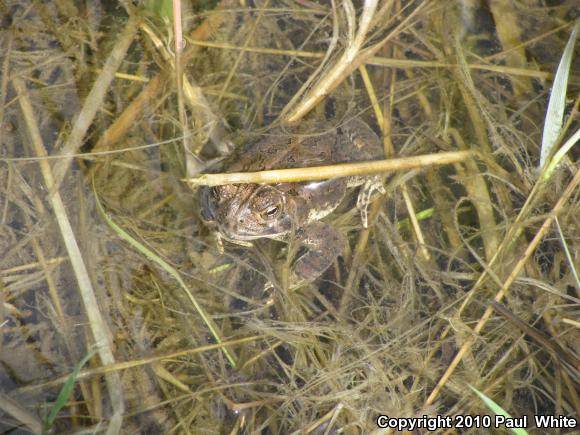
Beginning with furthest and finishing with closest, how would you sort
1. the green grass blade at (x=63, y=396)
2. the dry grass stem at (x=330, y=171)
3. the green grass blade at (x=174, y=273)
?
1. the green grass blade at (x=174, y=273)
2. the dry grass stem at (x=330, y=171)
3. the green grass blade at (x=63, y=396)

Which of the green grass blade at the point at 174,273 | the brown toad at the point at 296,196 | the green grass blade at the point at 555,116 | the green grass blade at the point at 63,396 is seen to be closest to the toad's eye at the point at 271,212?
the brown toad at the point at 296,196

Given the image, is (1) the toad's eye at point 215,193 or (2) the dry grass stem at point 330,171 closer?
(2) the dry grass stem at point 330,171

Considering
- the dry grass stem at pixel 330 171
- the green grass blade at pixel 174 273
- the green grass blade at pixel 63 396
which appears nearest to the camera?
the green grass blade at pixel 63 396

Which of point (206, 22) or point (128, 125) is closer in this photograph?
point (128, 125)

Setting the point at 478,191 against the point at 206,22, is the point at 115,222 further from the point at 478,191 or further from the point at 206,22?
the point at 478,191

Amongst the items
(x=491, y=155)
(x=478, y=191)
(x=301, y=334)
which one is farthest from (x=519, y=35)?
(x=301, y=334)

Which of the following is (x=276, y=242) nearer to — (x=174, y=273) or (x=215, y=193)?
(x=215, y=193)

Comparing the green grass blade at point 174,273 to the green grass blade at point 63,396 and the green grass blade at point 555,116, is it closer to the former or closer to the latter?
the green grass blade at point 63,396
